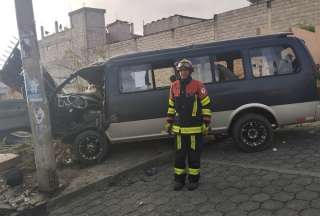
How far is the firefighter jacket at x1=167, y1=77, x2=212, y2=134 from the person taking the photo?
5062 mm

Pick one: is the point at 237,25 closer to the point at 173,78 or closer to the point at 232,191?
the point at 173,78

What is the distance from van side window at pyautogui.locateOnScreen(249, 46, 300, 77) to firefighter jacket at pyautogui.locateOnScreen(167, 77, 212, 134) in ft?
5.89

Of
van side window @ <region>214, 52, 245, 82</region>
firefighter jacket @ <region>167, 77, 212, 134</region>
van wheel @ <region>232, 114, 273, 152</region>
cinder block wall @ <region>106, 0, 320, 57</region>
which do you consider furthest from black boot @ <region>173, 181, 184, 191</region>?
cinder block wall @ <region>106, 0, 320, 57</region>

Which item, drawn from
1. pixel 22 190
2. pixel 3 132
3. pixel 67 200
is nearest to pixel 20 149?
pixel 3 132

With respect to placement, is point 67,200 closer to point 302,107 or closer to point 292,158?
point 292,158

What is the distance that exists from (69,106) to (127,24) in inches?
993

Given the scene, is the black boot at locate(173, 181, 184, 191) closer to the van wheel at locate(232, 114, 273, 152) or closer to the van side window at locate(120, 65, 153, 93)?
the van wheel at locate(232, 114, 273, 152)

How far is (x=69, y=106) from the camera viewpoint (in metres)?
7.22

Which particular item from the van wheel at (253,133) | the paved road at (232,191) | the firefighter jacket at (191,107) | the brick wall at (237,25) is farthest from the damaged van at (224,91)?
the brick wall at (237,25)

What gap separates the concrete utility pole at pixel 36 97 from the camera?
17.7 feet

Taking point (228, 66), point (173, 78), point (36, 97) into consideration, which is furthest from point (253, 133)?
point (36, 97)

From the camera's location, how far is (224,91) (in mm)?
6430

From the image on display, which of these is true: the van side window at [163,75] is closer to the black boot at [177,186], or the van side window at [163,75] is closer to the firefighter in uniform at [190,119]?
the firefighter in uniform at [190,119]

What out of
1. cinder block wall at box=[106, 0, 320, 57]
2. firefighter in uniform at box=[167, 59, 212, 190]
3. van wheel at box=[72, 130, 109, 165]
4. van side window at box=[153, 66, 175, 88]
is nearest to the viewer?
firefighter in uniform at box=[167, 59, 212, 190]
